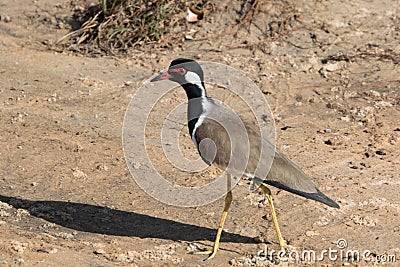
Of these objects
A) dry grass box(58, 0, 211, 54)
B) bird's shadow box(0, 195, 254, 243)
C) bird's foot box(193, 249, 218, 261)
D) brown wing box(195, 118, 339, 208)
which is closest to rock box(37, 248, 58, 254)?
bird's shadow box(0, 195, 254, 243)

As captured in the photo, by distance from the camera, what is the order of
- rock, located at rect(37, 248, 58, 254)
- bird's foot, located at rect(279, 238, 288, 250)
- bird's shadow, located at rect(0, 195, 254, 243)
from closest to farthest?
rock, located at rect(37, 248, 58, 254), bird's foot, located at rect(279, 238, 288, 250), bird's shadow, located at rect(0, 195, 254, 243)

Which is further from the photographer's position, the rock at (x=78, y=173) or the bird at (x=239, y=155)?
the rock at (x=78, y=173)

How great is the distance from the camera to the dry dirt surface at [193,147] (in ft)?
18.4

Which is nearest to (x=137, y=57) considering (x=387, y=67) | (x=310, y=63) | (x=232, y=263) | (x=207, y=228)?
(x=310, y=63)

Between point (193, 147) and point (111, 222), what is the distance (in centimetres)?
160

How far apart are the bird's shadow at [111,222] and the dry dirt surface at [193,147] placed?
16 millimetres

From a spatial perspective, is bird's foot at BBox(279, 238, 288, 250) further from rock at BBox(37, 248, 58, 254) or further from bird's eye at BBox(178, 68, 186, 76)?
rock at BBox(37, 248, 58, 254)

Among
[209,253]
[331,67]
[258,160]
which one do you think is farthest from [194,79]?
[331,67]

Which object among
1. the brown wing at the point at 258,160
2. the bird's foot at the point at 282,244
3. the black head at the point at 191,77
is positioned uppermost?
the black head at the point at 191,77

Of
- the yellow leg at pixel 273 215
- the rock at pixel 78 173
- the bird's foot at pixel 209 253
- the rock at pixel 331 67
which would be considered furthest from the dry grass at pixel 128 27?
the bird's foot at pixel 209 253

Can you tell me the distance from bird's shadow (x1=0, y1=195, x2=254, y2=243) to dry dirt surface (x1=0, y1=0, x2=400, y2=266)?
0.05 feet

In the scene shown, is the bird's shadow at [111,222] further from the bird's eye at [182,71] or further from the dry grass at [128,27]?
the dry grass at [128,27]

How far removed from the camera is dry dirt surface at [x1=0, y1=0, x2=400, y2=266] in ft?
18.4

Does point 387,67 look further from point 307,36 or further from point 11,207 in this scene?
point 11,207
